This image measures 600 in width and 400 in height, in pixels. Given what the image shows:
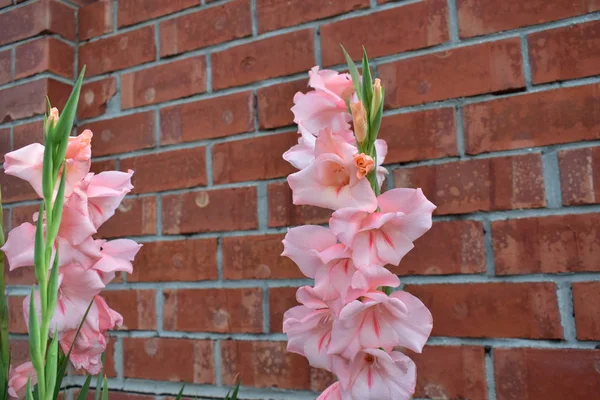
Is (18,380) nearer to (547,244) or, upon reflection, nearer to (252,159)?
(252,159)

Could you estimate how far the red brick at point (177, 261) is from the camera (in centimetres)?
122

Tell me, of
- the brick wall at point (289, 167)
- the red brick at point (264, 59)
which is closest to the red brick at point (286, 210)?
the brick wall at point (289, 167)

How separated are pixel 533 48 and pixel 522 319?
0.45 m

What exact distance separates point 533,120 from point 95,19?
109cm

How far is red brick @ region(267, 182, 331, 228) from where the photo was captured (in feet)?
3.67

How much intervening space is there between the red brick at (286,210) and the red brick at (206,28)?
355 mm

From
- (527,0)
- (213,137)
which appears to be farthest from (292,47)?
(527,0)

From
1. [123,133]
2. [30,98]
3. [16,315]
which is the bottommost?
[16,315]

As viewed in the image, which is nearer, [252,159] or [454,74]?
[454,74]

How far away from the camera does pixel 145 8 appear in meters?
1.36

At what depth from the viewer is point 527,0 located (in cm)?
97

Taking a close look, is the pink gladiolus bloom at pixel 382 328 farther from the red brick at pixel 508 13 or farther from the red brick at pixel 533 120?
the red brick at pixel 508 13

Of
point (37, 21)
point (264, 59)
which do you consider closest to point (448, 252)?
point (264, 59)

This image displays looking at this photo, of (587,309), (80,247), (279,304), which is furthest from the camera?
(279,304)
